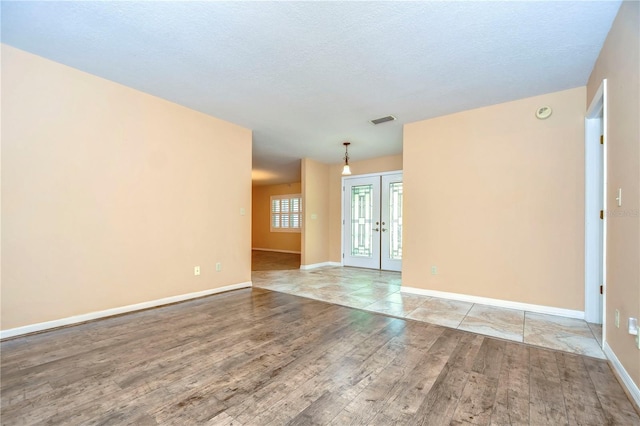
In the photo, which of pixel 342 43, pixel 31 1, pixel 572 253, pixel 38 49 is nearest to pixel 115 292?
pixel 38 49

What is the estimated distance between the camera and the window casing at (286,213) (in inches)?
384

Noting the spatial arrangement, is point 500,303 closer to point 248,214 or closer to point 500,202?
point 500,202

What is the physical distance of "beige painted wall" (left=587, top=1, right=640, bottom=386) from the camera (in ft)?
5.83

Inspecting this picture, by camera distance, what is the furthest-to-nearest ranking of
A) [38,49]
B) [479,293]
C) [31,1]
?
1. [479,293]
2. [38,49]
3. [31,1]

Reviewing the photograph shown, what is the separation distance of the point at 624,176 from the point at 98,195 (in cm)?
472

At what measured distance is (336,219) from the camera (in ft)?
23.5

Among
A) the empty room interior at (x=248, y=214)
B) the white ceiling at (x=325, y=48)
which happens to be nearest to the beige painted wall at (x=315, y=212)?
the empty room interior at (x=248, y=214)

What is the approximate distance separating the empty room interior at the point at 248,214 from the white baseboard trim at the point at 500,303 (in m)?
0.02

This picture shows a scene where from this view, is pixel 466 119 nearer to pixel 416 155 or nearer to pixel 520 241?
pixel 416 155

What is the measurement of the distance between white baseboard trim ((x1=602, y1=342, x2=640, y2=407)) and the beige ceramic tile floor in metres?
0.09

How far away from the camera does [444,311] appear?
343cm

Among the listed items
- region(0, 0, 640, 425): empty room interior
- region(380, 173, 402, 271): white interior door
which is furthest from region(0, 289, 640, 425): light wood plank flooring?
region(380, 173, 402, 271): white interior door

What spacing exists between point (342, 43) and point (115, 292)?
3.57 m

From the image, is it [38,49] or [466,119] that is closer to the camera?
[38,49]
